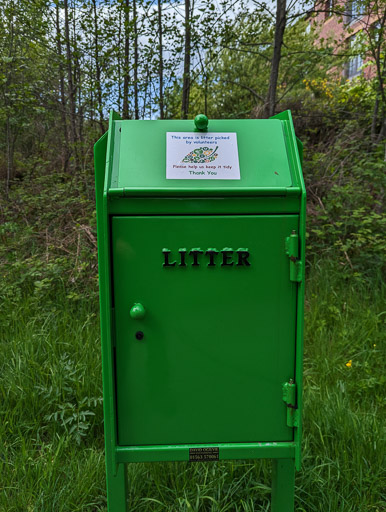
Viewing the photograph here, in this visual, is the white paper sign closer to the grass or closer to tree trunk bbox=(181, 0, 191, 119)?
the grass

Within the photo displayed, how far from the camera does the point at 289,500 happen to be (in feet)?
5.22

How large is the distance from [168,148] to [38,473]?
1.71m

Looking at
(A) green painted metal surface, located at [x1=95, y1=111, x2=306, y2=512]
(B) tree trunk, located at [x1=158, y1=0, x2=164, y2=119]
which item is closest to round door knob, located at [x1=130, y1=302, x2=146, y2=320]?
(A) green painted metal surface, located at [x1=95, y1=111, x2=306, y2=512]

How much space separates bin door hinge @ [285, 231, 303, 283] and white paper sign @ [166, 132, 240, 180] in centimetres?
30

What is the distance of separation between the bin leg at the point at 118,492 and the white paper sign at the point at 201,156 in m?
1.19

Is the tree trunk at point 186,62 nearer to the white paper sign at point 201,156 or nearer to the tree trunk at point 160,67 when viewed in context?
the tree trunk at point 160,67

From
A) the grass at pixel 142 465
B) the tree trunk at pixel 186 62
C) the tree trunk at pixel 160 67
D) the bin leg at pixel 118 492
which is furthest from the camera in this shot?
the tree trunk at pixel 160 67

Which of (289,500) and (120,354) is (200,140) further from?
(289,500)

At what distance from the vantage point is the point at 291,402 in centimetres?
139

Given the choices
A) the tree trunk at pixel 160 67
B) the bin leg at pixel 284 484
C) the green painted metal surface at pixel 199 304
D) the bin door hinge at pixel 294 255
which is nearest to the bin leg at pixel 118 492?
the green painted metal surface at pixel 199 304

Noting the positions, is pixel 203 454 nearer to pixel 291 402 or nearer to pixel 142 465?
pixel 291 402

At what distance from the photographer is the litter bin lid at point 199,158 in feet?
4.33

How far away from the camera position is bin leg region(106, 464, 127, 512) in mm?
1477

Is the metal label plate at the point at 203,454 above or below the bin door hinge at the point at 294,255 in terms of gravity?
below
